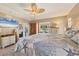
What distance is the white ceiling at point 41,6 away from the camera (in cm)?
178

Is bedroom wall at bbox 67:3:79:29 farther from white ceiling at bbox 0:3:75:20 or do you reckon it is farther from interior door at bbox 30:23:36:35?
interior door at bbox 30:23:36:35

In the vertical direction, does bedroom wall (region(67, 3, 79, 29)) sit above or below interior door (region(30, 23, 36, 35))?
above

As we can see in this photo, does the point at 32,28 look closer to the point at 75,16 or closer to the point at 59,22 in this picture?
the point at 59,22

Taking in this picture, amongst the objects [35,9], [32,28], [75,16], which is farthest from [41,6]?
[75,16]

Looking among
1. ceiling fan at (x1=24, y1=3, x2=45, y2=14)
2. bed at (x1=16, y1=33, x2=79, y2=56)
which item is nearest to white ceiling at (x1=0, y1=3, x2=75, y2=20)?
ceiling fan at (x1=24, y1=3, x2=45, y2=14)

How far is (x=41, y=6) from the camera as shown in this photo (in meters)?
1.79

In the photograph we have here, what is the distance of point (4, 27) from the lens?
179 cm

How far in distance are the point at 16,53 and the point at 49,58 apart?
508mm

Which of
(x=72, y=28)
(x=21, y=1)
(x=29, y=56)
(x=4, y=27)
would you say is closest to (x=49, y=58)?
(x=29, y=56)

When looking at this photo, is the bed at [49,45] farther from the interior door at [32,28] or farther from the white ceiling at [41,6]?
the white ceiling at [41,6]

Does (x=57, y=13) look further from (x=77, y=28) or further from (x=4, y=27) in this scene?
(x=4, y=27)

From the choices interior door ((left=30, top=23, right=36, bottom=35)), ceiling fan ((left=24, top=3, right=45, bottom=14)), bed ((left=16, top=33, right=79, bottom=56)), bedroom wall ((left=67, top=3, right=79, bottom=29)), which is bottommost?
bed ((left=16, top=33, right=79, bottom=56))

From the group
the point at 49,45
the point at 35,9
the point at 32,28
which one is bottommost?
the point at 49,45

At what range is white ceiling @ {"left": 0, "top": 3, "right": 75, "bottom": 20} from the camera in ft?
5.84
